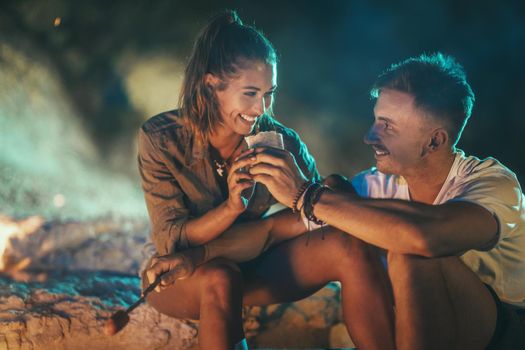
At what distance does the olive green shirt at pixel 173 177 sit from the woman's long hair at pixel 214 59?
0.34ft

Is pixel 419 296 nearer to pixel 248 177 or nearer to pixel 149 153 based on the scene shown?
pixel 248 177

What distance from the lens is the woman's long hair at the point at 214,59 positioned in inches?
111

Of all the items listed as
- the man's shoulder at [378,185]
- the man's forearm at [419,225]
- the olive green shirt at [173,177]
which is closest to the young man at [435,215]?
the man's forearm at [419,225]

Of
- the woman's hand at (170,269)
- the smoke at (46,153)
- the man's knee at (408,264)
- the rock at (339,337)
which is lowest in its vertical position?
the rock at (339,337)

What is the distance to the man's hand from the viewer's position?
99.3 inches

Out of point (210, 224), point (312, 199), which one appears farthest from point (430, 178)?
point (210, 224)

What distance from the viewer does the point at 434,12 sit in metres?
6.51

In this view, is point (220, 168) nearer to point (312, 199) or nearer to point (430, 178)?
point (312, 199)

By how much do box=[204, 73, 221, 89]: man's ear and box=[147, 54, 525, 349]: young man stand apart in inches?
23.3

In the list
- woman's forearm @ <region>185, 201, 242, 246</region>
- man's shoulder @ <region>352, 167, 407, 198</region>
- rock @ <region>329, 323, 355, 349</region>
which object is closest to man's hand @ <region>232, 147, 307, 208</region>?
woman's forearm @ <region>185, 201, 242, 246</region>

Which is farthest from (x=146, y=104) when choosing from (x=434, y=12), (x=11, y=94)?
(x=434, y=12)

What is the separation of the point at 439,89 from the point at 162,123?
5.44 feet

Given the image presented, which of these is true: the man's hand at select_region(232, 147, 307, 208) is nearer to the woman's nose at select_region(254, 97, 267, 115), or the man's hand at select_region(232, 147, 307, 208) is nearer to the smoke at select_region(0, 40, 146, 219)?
the woman's nose at select_region(254, 97, 267, 115)

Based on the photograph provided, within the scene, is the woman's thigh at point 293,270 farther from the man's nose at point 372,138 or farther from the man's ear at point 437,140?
the man's ear at point 437,140
